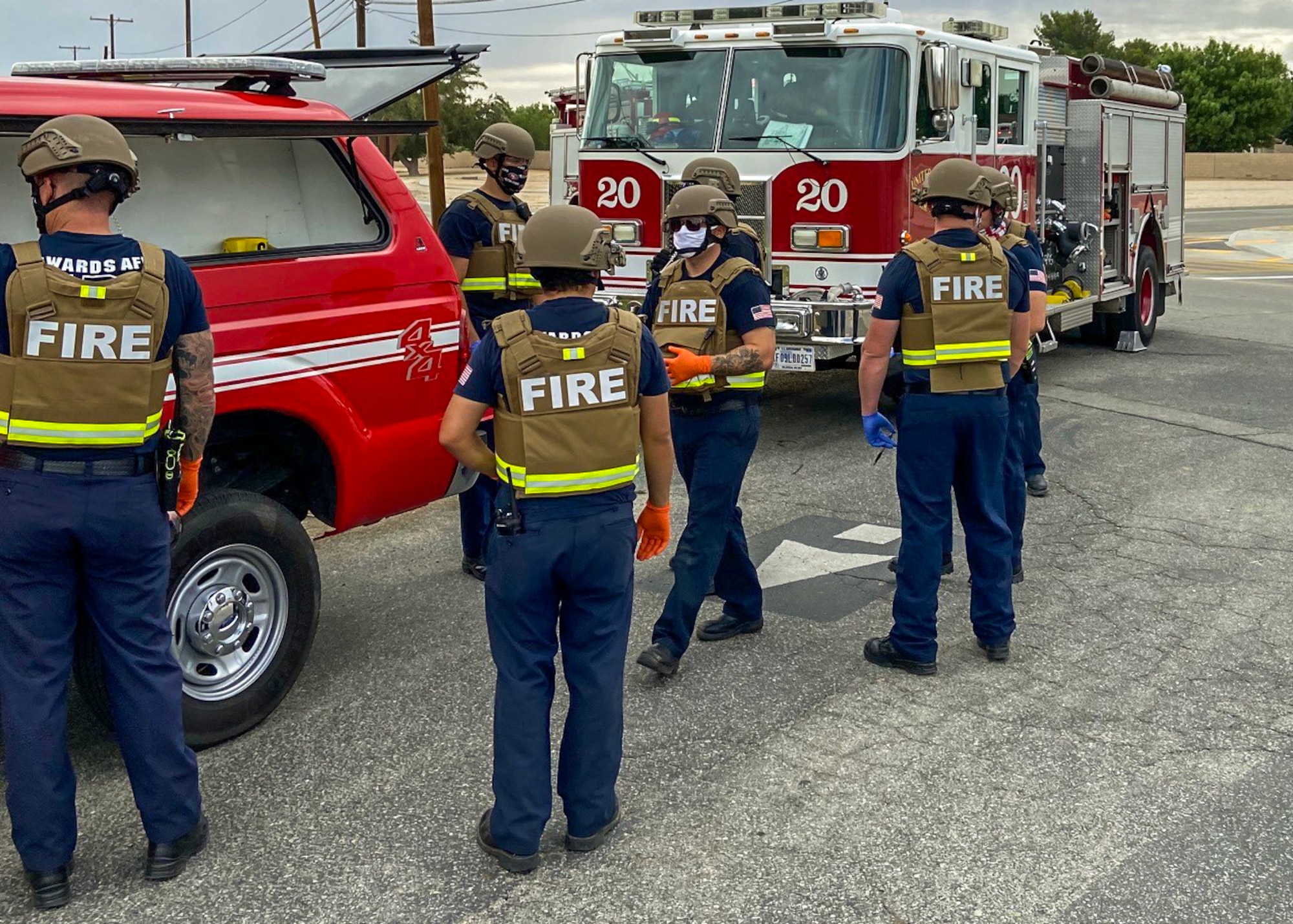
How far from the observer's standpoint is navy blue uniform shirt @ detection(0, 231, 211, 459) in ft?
11.3

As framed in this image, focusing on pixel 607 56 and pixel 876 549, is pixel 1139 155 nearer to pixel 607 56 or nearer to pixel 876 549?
pixel 607 56

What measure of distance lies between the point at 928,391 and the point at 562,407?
202 cm

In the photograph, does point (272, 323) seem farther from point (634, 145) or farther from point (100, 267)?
point (634, 145)

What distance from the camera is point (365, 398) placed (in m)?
4.89

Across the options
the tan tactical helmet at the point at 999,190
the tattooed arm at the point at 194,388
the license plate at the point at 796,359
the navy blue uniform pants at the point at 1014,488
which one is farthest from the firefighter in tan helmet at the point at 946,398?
the license plate at the point at 796,359

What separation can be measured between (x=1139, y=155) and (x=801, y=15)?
534cm

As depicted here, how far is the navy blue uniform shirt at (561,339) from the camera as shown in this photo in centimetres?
369

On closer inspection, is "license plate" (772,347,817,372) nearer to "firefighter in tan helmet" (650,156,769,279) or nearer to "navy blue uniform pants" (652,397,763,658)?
"firefighter in tan helmet" (650,156,769,279)

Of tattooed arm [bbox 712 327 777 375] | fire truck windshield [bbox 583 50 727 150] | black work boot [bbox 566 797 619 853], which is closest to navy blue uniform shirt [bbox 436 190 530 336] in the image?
tattooed arm [bbox 712 327 777 375]

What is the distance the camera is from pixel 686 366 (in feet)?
15.9

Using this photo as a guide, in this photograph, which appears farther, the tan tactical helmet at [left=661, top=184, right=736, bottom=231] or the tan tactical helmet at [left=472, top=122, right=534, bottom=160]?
the tan tactical helmet at [left=472, top=122, right=534, bottom=160]

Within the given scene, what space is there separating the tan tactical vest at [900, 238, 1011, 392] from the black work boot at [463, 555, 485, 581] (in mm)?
2340

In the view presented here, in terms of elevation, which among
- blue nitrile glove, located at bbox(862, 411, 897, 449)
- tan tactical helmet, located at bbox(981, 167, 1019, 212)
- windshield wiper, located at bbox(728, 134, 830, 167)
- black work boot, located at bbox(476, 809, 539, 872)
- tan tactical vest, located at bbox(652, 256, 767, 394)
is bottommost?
black work boot, located at bbox(476, 809, 539, 872)

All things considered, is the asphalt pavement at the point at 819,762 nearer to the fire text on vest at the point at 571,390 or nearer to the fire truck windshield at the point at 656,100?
the fire text on vest at the point at 571,390
